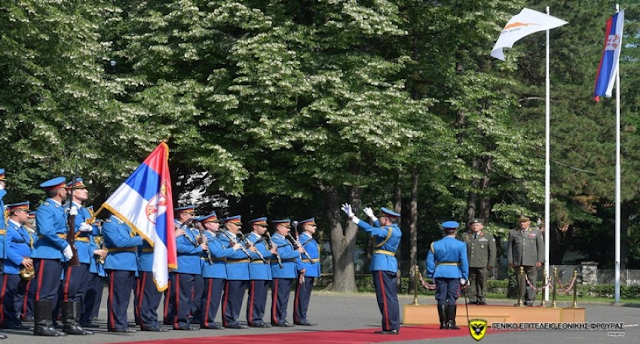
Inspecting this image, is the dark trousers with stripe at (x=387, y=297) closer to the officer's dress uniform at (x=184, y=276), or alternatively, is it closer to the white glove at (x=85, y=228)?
the officer's dress uniform at (x=184, y=276)

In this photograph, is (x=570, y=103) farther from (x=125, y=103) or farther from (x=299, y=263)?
(x=299, y=263)

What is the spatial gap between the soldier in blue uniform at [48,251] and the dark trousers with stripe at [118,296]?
1112 millimetres

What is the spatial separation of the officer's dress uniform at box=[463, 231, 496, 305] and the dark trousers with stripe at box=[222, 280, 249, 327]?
7.05 meters

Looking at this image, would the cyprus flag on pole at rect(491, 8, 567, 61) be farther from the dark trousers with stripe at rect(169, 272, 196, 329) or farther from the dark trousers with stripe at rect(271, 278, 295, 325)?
the dark trousers with stripe at rect(169, 272, 196, 329)

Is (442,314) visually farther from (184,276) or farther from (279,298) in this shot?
(184,276)

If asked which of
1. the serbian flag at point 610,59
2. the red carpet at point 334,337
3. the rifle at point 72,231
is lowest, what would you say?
the red carpet at point 334,337

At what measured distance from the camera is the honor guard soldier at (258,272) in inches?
706

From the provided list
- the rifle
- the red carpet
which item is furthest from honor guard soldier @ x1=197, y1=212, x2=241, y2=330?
the rifle

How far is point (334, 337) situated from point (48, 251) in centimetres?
428

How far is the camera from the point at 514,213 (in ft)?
→ 128

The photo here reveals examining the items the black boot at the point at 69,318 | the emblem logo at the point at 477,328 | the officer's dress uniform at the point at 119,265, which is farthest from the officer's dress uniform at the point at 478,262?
the black boot at the point at 69,318

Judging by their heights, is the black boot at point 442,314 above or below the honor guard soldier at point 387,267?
below

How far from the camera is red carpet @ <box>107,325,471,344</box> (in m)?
15.1

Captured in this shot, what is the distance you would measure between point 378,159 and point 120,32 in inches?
356
